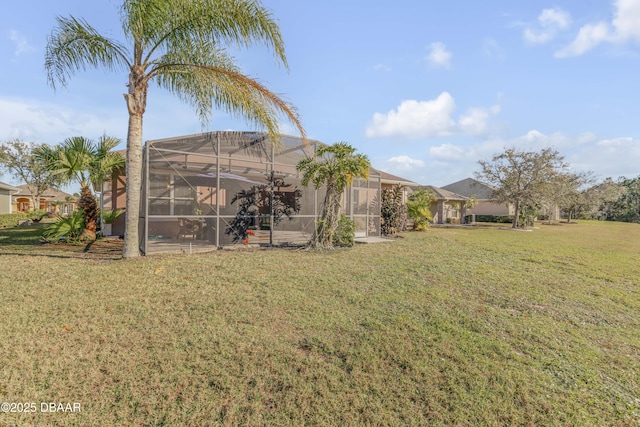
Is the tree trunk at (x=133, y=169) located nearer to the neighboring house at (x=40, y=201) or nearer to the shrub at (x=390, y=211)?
the shrub at (x=390, y=211)

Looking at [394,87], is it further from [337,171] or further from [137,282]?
[137,282]

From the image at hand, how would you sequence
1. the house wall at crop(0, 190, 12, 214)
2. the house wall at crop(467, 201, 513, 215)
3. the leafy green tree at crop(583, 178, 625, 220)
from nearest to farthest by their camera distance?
the house wall at crop(0, 190, 12, 214)
the house wall at crop(467, 201, 513, 215)
the leafy green tree at crop(583, 178, 625, 220)

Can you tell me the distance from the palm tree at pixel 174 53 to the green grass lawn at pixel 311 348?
3.63 meters

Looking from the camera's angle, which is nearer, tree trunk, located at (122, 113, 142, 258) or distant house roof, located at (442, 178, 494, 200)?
tree trunk, located at (122, 113, 142, 258)

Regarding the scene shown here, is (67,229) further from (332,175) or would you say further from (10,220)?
(10,220)

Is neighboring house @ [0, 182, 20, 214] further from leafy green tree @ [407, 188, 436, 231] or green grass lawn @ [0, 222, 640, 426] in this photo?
leafy green tree @ [407, 188, 436, 231]

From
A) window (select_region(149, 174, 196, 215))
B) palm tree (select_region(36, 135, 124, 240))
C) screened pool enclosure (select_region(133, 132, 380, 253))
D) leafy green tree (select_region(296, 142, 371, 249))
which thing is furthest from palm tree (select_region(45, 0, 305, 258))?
palm tree (select_region(36, 135, 124, 240))

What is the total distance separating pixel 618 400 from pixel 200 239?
33.4ft

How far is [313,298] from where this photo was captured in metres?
5.07

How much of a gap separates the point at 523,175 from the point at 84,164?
2885 cm

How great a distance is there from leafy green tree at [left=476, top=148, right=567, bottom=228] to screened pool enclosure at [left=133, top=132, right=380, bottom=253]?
1864 cm

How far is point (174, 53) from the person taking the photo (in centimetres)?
722

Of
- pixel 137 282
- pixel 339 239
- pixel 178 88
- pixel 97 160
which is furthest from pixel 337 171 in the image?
pixel 97 160

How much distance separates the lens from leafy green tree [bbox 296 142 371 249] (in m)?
9.83
